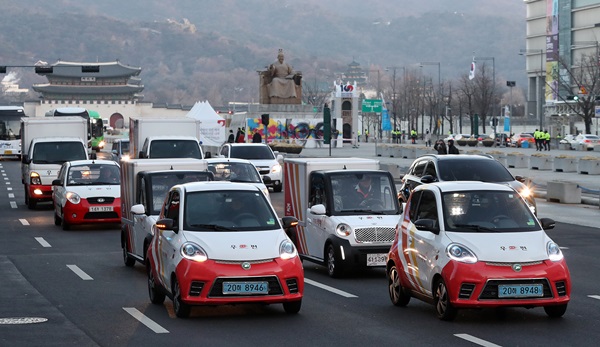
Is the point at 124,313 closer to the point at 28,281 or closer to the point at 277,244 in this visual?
the point at 277,244

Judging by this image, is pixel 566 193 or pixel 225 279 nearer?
pixel 225 279

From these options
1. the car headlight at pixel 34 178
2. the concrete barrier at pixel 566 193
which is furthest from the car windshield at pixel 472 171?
the car headlight at pixel 34 178

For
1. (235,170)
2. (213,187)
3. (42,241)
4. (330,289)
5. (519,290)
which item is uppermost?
(213,187)

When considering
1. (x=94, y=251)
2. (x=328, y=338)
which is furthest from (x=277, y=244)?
(x=94, y=251)

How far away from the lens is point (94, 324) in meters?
13.3

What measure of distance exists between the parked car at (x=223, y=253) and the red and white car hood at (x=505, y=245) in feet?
6.30

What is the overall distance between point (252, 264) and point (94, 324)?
1.88 m

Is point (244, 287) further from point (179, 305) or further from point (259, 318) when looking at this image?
point (179, 305)

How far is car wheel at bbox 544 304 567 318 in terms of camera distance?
517 inches

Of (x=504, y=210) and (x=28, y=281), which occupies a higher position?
(x=504, y=210)

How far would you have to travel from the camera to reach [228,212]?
1427 centimetres

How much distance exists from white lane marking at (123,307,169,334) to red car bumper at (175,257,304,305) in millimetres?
451

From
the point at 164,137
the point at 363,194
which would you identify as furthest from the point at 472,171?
the point at 164,137

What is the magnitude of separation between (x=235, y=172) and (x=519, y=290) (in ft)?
55.8
